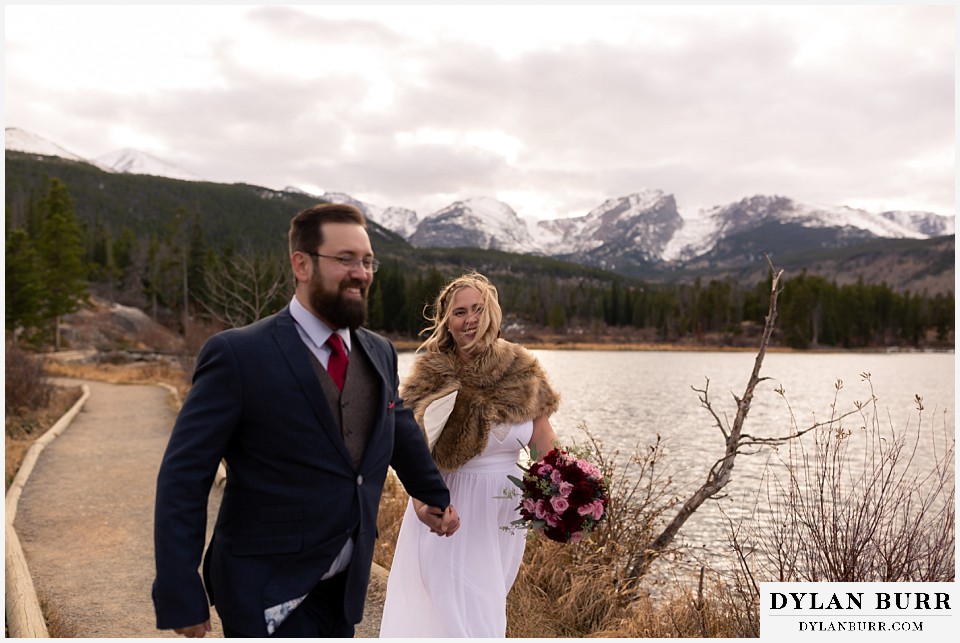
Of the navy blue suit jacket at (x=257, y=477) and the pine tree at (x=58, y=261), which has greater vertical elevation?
the pine tree at (x=58, y=261)

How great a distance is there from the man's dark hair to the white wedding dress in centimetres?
182

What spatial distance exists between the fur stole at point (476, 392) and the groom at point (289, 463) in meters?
1.37

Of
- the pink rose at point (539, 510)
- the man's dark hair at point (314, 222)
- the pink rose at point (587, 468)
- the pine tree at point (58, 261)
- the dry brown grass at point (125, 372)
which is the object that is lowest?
the dry brown grass at point (125, 372)

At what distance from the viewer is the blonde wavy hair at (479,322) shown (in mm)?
4070

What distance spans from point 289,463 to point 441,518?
1038 millimetres

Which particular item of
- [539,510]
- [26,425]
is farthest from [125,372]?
[539,510]

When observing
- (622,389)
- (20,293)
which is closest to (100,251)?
(20,293)

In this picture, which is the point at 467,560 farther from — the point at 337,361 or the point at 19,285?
the point at 19,285

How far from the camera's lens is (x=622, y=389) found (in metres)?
33.9

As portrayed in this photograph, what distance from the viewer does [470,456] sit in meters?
4.01

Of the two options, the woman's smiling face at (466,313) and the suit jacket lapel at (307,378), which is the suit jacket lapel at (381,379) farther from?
the woman's smiling face at (466,313)

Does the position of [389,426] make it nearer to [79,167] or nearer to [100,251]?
[100,251]

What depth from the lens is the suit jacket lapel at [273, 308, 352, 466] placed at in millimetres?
2418

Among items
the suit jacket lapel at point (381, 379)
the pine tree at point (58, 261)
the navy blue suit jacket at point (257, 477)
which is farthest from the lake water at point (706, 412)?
the pine tree at point (58, 261)
